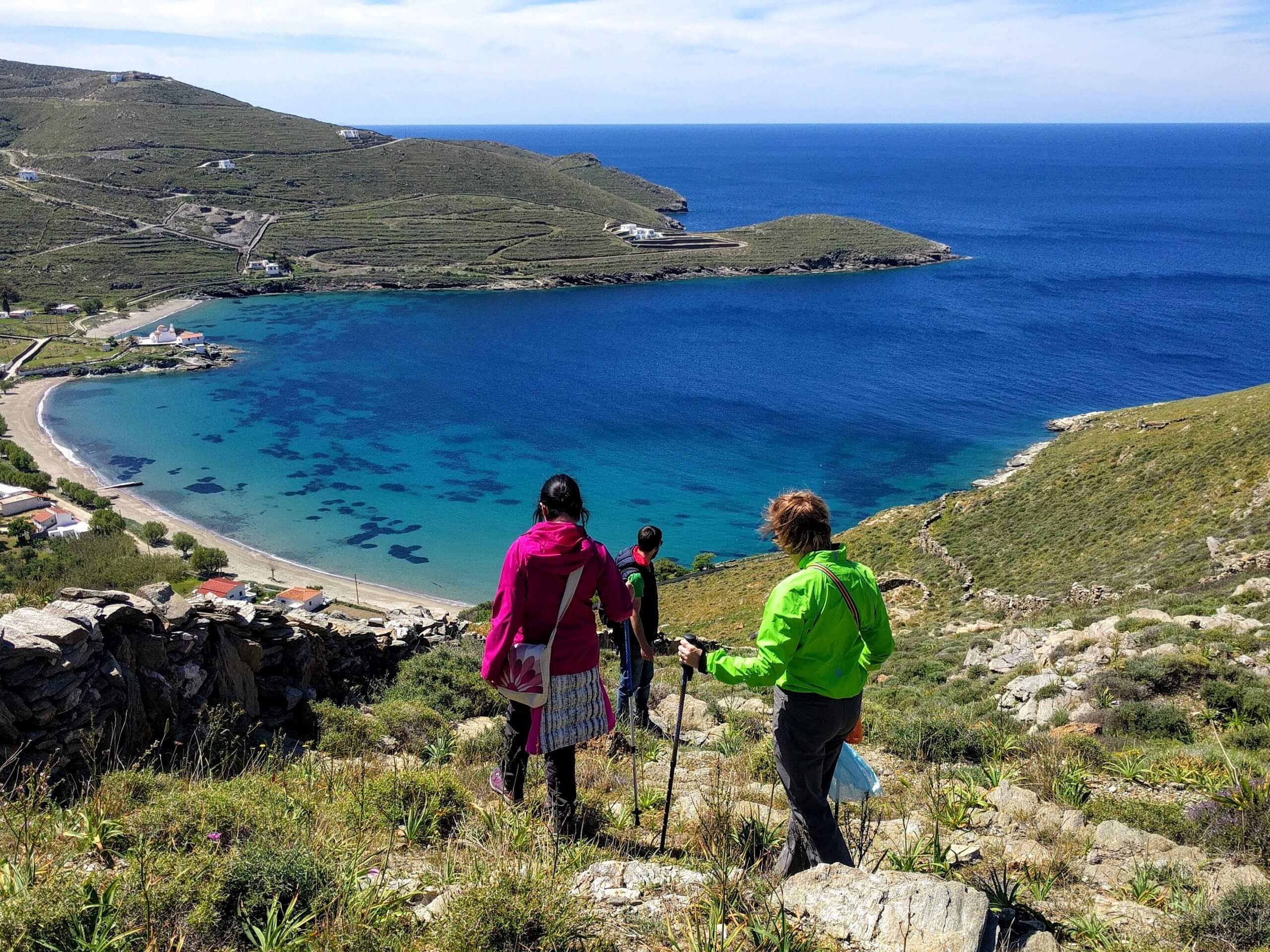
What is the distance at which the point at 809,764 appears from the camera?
3.61 m

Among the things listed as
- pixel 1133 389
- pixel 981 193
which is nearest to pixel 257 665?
pixel 1133 389

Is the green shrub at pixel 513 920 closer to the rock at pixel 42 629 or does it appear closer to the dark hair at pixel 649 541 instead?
the dark hair at pixel 649 541

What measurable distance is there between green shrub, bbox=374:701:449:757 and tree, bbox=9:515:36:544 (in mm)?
35025

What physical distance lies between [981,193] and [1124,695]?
675 feet

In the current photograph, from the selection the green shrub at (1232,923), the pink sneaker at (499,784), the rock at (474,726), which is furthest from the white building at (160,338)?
the green shrub at (1232,923)

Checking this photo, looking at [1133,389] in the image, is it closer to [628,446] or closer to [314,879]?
[628,446]

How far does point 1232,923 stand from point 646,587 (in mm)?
3831

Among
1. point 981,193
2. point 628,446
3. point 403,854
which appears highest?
point 981,193

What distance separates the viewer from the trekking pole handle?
3.81 metres

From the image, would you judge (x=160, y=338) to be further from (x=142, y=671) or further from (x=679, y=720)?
(x=679, y=720)

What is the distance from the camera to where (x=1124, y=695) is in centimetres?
777

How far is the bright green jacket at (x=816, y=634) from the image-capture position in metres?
3.41

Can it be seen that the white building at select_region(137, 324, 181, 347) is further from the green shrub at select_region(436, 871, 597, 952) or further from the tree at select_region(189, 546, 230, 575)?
the green shrub at select_region(436, 871, 597, 952)

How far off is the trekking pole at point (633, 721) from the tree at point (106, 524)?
37.8 meters
